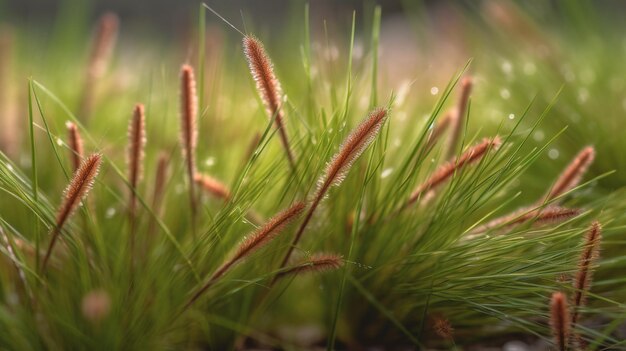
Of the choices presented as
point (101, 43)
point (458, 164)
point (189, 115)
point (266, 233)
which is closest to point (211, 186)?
point (189, 115)

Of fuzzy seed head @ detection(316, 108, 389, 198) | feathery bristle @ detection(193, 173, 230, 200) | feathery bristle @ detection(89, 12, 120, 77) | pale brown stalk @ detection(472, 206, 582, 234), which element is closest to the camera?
fuzzy seed head @ detection(316, 108, 389, 198)

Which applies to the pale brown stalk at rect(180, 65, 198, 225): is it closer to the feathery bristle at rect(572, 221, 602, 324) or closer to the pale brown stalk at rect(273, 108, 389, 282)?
the pale brown stalk at rect(273, 108, 389, 282)

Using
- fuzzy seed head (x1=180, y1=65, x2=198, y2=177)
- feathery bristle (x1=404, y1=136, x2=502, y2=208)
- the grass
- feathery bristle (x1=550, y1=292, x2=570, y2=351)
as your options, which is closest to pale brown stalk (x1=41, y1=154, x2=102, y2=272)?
the grass

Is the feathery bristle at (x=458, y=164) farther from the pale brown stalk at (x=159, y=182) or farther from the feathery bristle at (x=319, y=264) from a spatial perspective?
the pale brown stalk at (x=159, y=182)

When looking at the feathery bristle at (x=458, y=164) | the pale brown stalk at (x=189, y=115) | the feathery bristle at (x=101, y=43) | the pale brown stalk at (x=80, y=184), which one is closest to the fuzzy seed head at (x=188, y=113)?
the pale brown stalk at (x=189, y=115)

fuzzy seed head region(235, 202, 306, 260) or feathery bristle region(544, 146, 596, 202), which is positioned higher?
feathery bristle region(544, 146, 596, 202)

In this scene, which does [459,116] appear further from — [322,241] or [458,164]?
[322,241]

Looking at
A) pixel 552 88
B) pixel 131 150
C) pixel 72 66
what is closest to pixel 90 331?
pixel 131 150

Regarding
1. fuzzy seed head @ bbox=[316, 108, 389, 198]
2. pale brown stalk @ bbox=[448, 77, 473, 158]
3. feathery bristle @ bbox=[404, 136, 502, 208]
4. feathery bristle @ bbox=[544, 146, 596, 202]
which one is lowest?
fuzzy seed head @ bbox=[316, 108, 389, 198]
